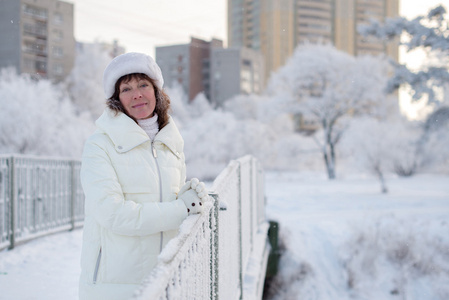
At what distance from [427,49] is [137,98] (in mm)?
16742

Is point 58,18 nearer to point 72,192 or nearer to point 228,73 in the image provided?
point 228,73

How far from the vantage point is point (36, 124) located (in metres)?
22.7

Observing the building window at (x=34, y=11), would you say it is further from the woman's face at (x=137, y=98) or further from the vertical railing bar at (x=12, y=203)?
the woman's face at (x=137, y=98)

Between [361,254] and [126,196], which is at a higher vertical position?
[126,196]

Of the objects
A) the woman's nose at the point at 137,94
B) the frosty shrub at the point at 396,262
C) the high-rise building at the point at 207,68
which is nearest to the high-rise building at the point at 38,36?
the high-rise building at the point at 207,68

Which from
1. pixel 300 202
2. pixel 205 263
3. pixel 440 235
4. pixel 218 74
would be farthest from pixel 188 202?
pixel 218 74

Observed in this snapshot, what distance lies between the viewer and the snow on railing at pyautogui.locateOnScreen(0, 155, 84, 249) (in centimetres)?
607

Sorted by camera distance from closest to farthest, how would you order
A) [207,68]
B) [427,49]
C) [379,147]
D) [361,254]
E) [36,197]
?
[36,197] < [361,254] < [427,49] < [379,147] < [207,68]

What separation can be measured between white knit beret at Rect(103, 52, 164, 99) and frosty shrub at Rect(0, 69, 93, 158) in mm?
20556

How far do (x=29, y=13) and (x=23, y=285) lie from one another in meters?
52.0

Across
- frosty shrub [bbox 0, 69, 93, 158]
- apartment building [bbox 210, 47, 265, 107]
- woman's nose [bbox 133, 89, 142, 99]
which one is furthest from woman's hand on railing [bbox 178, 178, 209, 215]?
apartment building [bbox 210, 47, 265, 107]

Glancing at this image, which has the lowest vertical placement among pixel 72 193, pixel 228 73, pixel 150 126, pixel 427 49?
pixel 72 193

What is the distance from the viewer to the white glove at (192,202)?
6.65 feet

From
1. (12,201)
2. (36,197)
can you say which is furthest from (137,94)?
(36,197)
